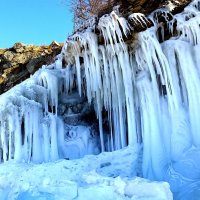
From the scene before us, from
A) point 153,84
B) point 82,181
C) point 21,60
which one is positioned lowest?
point 82,181

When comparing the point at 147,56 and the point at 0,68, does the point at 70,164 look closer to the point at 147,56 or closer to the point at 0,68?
the point at 147,56

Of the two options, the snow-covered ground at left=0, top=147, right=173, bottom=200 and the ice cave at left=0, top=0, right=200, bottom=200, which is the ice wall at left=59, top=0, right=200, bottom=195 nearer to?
the ice cave at left=0, top=0, right=200, bottom=200

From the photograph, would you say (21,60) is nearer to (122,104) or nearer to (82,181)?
(122,104)

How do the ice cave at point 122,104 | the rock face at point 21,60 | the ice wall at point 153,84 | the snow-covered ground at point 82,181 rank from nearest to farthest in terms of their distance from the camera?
1. the snow-covered ground at point 82,181
2. the ice wall at point 153,84
3. the ice cave at point 122,104
4. the rock face at point 21,60

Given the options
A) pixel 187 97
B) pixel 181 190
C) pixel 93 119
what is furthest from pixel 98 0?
pixel 181 190

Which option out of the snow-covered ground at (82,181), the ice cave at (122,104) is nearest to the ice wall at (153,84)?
the ice cave at (122,104)

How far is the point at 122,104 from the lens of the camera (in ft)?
28.6

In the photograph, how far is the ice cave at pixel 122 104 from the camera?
6.92 m

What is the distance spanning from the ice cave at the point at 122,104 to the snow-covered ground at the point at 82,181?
0.10 metres

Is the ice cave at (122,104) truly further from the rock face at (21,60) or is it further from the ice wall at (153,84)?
the rock face at (21,60)

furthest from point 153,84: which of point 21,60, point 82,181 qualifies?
point 21,60

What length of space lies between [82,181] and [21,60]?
8.73 metres

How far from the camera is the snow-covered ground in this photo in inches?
195

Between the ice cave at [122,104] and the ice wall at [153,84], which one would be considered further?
the ice cave at [122,104]
